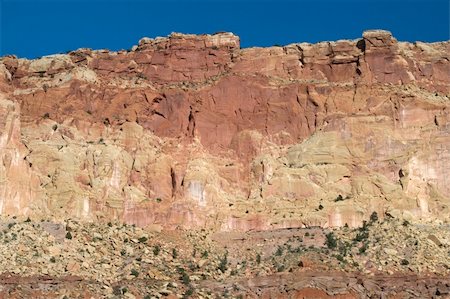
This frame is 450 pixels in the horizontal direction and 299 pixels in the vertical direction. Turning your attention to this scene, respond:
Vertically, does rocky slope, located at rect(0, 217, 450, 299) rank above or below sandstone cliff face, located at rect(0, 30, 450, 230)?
below

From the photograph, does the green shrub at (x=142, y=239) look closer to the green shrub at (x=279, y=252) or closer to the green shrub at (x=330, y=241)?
the green shrub at (x=279, y=252)

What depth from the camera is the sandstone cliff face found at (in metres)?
72.8

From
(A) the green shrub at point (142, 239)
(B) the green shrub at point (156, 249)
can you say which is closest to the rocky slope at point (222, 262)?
(A) the green shrub at point (142, 239)

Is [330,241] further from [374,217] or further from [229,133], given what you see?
[229,133]

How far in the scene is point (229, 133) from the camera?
80000 mm

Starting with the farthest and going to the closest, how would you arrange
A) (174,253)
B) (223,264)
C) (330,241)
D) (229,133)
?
(229,133), (174,253), (330,241), (223,264)

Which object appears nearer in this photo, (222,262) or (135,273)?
(135,273)

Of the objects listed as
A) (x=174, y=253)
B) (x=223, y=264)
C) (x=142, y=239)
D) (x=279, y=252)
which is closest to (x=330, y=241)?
(x=279, y=252)

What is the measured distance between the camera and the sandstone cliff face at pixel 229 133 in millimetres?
72750

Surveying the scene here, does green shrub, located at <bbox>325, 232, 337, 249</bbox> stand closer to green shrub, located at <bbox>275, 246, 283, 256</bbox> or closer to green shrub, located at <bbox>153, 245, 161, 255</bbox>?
green shrub, located at <bbox>275, 246, 283, 256</bbox>

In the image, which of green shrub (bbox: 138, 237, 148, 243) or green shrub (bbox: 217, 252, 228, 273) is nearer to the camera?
green shrub (bbox: 217, 252, 228, 273)

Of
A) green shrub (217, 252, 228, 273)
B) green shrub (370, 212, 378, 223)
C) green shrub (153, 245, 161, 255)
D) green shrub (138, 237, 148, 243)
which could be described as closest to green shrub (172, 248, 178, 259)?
green shrub (153, 245, 161, 255)

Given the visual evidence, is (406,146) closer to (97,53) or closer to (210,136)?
(210,136)

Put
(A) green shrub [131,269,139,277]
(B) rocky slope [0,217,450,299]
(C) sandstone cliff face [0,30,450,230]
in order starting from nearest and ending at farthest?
(B) rocky slope [0,217,450,299] < (A) green shrub [131,269,139,277] < (C) sandstone cliff face [0,30,450,230]
